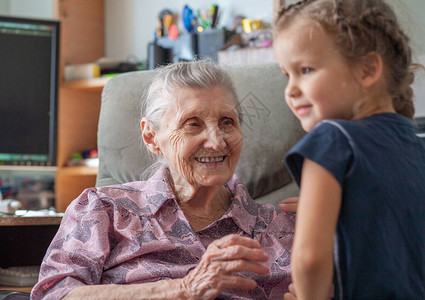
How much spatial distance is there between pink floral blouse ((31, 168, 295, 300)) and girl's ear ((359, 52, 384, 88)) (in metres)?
0.65

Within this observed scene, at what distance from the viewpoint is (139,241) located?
4.11 feet

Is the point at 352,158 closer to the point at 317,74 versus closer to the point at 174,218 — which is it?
the point at 317,74

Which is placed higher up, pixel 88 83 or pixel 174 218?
pixel 88 83

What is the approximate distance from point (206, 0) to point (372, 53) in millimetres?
2651

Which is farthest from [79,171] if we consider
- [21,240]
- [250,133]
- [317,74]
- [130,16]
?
[317,74]

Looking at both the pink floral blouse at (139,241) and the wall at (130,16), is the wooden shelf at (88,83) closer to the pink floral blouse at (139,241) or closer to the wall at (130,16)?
the wall at (130,16)

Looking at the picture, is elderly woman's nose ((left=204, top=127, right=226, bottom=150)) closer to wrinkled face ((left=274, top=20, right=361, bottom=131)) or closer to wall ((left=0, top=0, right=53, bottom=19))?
wrinkled face ((left=274, top=20, right=361, bottom=131))

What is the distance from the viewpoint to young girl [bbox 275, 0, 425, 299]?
0.72 m

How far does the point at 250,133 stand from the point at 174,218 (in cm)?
49

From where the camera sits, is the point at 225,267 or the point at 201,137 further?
the point at 201,137

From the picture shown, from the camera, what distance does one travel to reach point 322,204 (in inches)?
27.8

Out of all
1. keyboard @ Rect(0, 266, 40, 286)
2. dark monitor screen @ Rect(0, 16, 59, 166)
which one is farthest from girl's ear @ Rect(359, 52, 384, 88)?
dark monitor screen @ Rect(0, 16, 59, 166)

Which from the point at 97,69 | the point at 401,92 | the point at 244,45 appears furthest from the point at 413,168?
the point at 97,69

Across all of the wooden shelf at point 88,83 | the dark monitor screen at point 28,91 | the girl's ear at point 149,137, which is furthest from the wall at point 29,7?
the girl's ear at point 149,137
